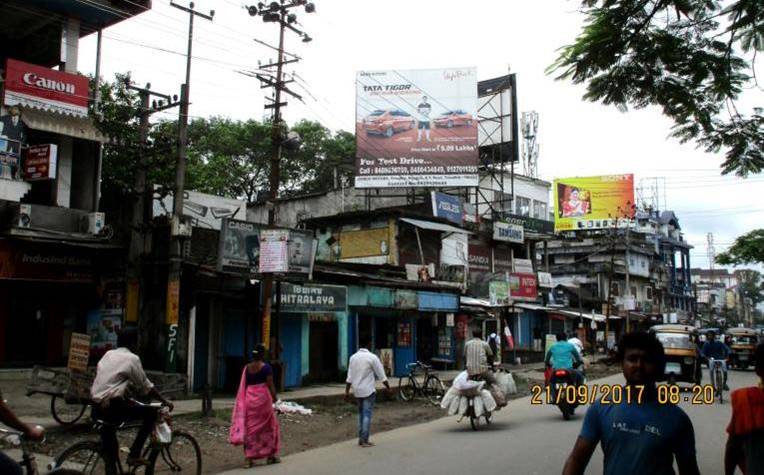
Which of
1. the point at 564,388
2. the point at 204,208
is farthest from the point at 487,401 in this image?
the point at 204,208

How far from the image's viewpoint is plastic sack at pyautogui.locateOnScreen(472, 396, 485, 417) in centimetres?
1228

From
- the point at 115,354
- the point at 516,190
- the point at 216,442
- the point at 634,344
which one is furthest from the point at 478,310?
the point at 634,344

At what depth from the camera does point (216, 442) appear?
11.7m

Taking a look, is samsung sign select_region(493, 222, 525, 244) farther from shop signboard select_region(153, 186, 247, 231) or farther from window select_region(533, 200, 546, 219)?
shop signboard select_region(153, 186, 247, 231)

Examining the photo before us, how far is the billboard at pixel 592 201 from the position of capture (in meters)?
50.1

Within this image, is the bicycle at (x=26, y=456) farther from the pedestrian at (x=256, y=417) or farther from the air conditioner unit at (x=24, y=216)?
the air conditioner unit at (x=24, y=216)

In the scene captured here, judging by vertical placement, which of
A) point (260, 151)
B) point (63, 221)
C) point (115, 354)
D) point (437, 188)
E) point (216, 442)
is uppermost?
point (260, 151)

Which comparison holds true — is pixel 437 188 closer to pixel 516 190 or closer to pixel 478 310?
pixel 478 310

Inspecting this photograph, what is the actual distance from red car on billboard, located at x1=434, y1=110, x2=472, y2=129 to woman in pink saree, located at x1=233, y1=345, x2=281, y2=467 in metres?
26.1

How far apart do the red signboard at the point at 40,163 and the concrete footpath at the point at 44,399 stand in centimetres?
544

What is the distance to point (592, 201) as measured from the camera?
168 ft

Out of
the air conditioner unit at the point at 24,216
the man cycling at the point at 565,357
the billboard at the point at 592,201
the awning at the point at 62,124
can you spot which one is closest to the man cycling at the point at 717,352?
the man cycling at the point at 565,357

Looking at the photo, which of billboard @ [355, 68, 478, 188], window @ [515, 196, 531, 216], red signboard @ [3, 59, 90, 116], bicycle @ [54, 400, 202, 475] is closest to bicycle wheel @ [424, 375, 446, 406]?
bicycle @ [54, 400, 202, 475]

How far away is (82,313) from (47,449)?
10.4 meters
